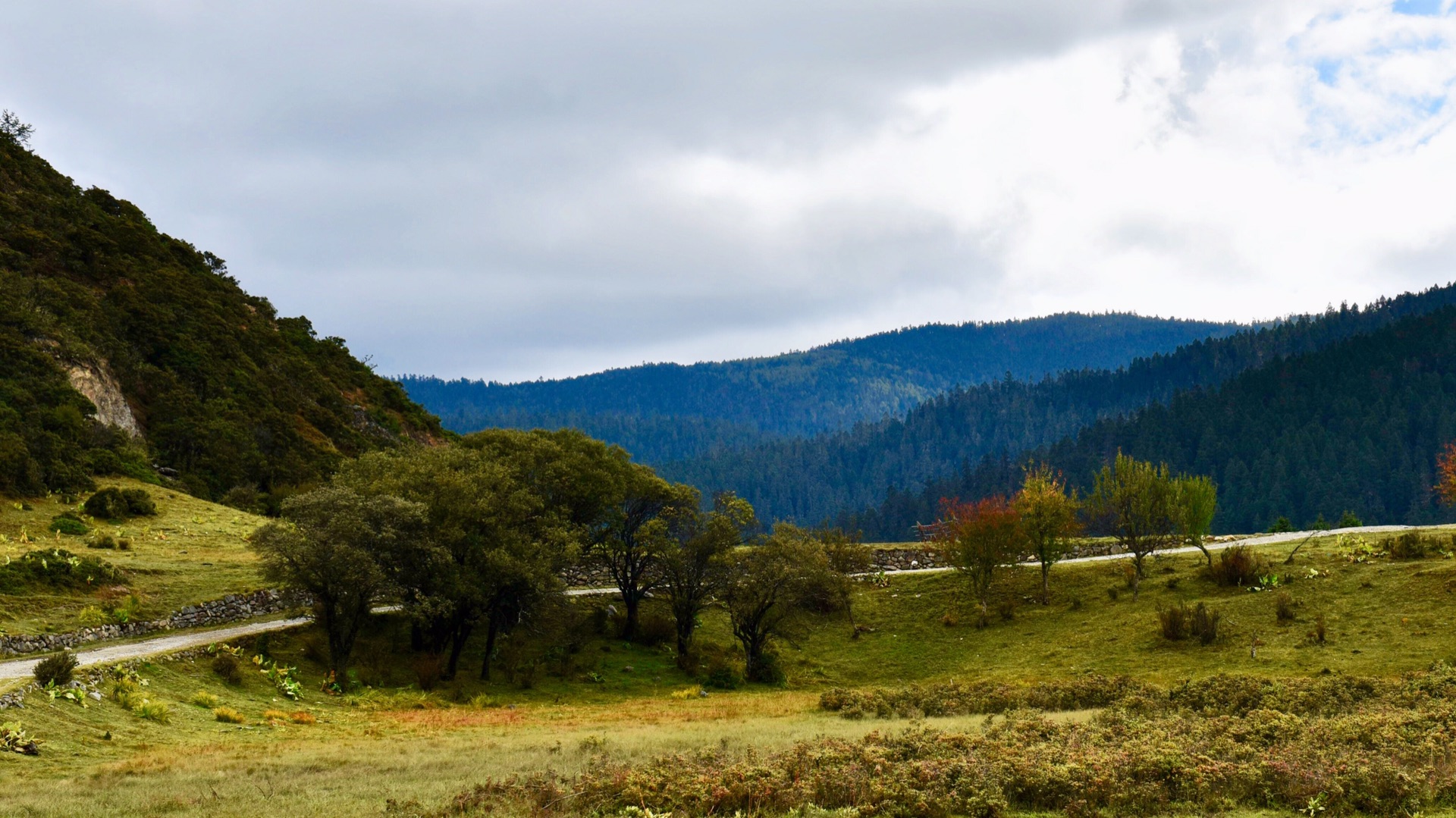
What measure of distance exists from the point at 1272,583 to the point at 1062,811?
33879 millimetres

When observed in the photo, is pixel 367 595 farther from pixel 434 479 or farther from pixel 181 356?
pixel 181 356

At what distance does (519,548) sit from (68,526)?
19.0 metres


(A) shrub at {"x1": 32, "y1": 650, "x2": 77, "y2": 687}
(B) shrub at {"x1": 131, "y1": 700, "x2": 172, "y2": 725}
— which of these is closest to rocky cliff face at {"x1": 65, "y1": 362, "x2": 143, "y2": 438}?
(A) shrub at {"x1": 32, "y1": 650, "x2": 77, "y2": 687}

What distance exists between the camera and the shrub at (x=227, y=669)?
97.2ft

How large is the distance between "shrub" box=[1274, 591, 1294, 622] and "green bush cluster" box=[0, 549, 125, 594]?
1783 inches

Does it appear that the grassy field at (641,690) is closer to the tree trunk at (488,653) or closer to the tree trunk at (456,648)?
the tree trunk at (488,653)

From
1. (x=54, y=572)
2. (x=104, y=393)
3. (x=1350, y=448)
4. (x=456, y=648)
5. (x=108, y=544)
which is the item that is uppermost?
(x=104, y=393)

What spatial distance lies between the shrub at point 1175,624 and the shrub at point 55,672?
3785 centimetres

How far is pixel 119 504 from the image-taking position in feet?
144

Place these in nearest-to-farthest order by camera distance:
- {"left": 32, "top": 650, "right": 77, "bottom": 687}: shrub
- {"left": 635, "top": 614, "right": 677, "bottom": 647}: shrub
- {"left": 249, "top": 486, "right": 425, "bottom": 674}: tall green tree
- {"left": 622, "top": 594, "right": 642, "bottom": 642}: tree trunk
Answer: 1. {"left": 32, "top": 650, "right": 77, "bottom": 687}: shrub
2. {"left": 249, "top": 486, "right": 425, "bottom": 674}: tall green tree
3. {"left": 635, "top": 614, "right": 677, "bottom": 647}: shrub
4. {"left": 622, "top": 594, "right": 642, "bottom": 642}: tree trunk

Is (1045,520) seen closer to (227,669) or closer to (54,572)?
(227,669)

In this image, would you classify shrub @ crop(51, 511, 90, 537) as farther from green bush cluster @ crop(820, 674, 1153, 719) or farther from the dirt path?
green bush cluster @ crop(820, 674, 1153, 719)

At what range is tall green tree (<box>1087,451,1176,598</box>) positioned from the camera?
48.5 meters

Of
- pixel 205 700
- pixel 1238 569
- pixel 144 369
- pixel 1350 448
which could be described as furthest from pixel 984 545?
pixel 1350 448
